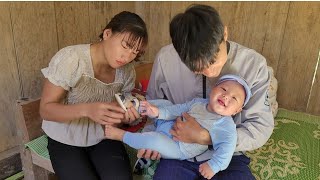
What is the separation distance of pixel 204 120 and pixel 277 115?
94 centimetres

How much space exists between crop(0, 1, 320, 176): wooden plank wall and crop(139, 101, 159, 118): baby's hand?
0.75 m

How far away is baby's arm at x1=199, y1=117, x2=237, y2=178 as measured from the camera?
948 millimetres

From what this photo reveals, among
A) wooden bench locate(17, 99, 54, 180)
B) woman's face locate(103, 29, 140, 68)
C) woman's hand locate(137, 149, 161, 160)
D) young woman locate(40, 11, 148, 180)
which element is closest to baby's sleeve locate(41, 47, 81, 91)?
young woman locate(40, 11, 148, 180)

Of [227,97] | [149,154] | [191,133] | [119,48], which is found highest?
[119,48]

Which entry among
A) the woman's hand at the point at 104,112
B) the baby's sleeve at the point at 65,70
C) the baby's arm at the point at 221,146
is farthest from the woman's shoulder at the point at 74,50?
the baby's arm at the point at 221,146

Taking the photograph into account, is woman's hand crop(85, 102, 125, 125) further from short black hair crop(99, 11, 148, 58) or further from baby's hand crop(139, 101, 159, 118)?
short black hair crop(99, 11, 148, 58)

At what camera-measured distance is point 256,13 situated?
189 centimetres

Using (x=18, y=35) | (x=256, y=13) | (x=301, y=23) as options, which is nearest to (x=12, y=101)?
(x=18, y=35)

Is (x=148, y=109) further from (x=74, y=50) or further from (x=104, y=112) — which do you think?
(x=74, y=50)

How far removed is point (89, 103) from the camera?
1074mm

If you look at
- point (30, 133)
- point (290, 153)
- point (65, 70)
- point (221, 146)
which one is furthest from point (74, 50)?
point (290, 153)

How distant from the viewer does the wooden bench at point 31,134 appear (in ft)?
4.17

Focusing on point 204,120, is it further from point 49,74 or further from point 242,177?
point 49,74

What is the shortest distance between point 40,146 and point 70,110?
34cm
